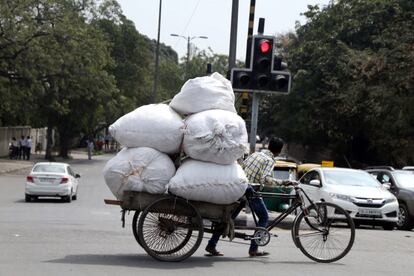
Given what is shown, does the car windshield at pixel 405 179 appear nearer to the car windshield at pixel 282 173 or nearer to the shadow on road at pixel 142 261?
the car windshield at pixel 282 173

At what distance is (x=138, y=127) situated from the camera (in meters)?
10.5

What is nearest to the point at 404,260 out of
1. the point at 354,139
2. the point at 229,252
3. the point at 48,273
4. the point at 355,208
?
the point at 229,252

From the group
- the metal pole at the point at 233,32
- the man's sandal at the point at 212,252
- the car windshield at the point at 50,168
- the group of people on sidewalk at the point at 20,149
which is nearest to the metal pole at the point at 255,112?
the metal pole at the point at 233,32

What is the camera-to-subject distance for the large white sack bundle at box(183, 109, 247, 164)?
1023 centimetres

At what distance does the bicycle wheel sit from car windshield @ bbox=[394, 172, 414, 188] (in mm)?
11164

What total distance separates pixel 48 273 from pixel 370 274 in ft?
13.5

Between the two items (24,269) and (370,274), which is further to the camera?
(370,274)

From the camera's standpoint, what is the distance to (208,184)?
33.7ft

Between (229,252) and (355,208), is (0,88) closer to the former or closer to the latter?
(355,208)

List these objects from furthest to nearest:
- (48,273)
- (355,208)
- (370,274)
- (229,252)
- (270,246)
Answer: (355,208)
(270,246)
(229,252)
(370,274)
(48,273)

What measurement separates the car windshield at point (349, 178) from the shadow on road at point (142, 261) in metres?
9.33

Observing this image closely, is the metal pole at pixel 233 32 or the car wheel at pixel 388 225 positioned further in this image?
the metal pole at pixel 233 32

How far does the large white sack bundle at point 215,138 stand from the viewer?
33.6ft

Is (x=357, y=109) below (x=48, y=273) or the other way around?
the other way around
